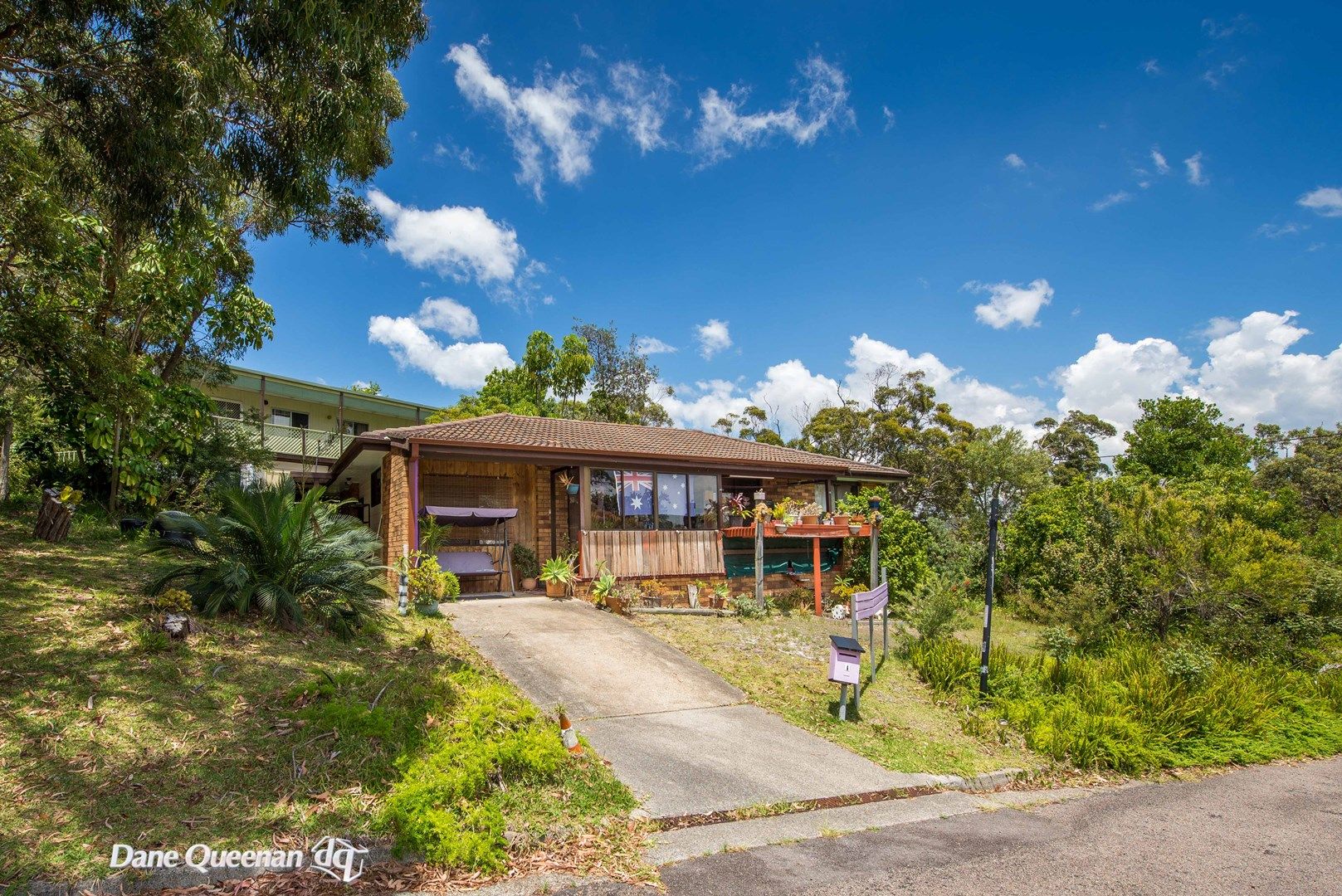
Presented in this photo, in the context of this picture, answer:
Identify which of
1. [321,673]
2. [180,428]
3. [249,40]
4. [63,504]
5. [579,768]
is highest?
[249,40]

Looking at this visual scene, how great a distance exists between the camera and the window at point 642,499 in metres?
14.6

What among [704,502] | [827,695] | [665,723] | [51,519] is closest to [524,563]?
[704,502]

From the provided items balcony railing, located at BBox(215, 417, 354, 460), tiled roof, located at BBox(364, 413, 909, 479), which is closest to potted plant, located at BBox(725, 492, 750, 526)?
tiled roof, located at BBox(364, 413, 909, 479)

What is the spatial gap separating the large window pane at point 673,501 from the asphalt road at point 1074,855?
9699 mm

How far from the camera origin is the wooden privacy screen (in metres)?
13.3

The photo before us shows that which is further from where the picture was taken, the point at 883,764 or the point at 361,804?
the point at 883,764

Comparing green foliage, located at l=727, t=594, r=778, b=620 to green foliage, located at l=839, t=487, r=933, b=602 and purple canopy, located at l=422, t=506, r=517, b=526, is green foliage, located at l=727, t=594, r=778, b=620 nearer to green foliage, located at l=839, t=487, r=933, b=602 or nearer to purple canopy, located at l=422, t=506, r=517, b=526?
green foliage, located at l=839, t=487, r=933, b=602

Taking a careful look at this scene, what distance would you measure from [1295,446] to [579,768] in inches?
1821

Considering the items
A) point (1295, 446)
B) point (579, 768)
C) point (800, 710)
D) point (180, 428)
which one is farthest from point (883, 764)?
point (1295, 446)

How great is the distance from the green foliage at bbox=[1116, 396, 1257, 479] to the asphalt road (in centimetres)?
2787

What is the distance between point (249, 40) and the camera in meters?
5.86

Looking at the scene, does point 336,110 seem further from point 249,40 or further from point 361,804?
point 361,804

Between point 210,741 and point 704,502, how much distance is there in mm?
11575

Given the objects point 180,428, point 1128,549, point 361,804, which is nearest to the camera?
point 361,804
